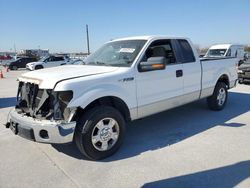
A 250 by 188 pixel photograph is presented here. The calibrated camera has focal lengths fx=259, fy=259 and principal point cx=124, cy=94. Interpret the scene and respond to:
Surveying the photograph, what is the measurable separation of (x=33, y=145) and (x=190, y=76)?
3.44 m

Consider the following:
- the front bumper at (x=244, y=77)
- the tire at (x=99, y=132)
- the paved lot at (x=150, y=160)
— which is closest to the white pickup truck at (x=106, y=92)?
the tire at (x=99, y=132)

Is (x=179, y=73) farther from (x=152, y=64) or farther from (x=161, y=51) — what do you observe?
(x=152, y=64)

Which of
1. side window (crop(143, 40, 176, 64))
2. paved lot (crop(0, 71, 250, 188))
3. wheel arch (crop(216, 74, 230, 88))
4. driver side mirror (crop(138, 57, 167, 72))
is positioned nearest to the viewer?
paved lot (crop(0, 71, 250, 188))

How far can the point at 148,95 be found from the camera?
4660 millimetres

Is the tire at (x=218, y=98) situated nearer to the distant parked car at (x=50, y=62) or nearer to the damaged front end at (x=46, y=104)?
the damaged front end at (x=46, y=104)

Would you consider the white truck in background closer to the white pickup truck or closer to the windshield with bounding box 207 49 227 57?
the windshield with bounding box 207 49 227 57

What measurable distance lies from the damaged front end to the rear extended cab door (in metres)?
2.69

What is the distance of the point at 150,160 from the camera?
3.97 metres

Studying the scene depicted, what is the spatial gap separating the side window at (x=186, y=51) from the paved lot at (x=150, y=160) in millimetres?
1424

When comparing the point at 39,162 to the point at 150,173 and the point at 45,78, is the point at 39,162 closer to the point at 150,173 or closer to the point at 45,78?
the point at 45,78

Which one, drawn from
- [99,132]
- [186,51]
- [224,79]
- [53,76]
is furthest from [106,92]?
[224,79]

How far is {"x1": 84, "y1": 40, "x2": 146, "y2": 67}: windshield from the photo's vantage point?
4621 mm

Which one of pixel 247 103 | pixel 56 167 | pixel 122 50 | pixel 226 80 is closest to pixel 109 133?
pixel 56 167

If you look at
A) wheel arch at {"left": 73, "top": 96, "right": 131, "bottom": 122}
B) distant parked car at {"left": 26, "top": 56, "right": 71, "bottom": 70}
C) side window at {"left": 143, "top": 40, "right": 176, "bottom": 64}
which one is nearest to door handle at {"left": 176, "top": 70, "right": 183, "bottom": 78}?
side window at {"left": 143, "top": 40, "right": 176, "bottom": 64}
